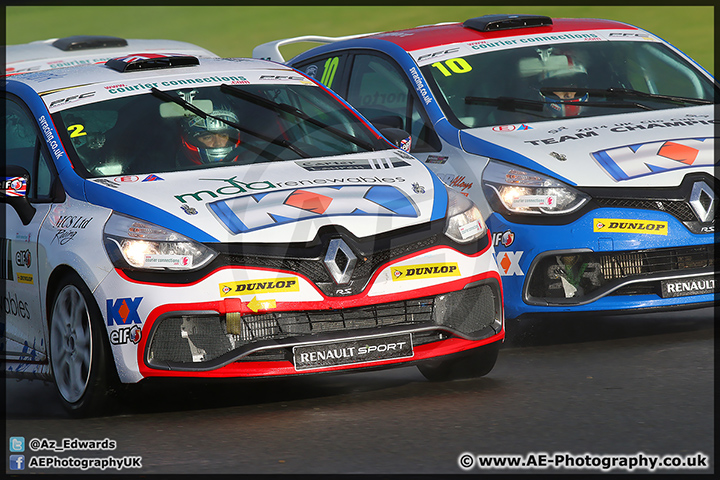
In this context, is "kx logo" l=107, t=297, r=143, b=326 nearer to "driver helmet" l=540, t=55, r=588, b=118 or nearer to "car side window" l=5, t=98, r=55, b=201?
"car side window" l=5, t=98, r=55, b=201

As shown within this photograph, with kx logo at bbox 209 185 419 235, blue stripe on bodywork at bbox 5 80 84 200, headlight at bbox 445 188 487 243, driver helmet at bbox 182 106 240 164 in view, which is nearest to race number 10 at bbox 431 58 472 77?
driver helmet at bbox 182 106 240 164

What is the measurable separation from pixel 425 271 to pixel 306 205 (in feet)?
2.16

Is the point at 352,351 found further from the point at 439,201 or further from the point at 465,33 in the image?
the point at 465,33

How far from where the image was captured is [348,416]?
5.41 metres

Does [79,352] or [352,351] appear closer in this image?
[352,351]

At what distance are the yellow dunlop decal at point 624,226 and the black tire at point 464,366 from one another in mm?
1086

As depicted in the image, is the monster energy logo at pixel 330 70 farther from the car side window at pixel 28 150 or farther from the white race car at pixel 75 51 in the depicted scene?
the car side window at pixel 28 150

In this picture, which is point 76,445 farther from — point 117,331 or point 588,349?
point 588,349

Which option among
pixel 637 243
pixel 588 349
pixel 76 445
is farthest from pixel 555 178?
pixel 76 445

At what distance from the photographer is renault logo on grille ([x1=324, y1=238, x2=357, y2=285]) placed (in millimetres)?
5418

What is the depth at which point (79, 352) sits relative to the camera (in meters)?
5.62

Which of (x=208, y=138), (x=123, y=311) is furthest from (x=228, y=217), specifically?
(x=208, y=138)

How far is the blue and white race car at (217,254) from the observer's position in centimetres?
533

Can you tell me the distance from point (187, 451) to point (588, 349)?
2.83m
